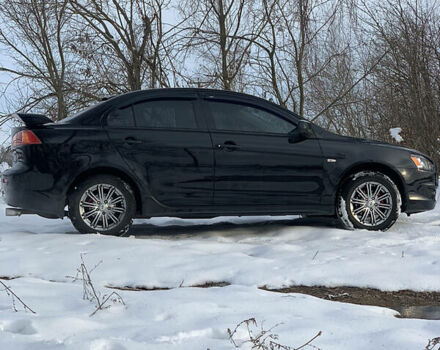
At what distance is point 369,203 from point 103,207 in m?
2.94

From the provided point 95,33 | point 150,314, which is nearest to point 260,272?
point 150,314

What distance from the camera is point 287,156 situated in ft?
18.9

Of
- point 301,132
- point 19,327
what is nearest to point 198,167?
point 301,132

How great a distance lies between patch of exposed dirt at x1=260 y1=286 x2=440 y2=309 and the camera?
349 centimetres

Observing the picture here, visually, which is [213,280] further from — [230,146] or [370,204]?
[370,204]

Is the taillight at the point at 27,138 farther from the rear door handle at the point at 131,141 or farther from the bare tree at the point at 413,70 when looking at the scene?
the bare tree at the point at 413,70

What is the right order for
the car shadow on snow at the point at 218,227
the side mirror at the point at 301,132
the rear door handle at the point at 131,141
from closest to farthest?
the rear door handle at the point at 131,141 → the side mirror at the point at 301,132 → the car shadow on snow at the point at 218,227

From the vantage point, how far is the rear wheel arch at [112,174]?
547cm

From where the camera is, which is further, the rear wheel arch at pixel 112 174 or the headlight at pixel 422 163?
the headlight at pixel 422 163

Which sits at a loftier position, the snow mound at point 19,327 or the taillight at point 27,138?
the taillight at point 27,138

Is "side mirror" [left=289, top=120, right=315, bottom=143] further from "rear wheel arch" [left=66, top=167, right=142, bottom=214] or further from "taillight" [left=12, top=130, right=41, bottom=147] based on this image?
"taillight" [left=12, top=130, right=41, bottom=147]

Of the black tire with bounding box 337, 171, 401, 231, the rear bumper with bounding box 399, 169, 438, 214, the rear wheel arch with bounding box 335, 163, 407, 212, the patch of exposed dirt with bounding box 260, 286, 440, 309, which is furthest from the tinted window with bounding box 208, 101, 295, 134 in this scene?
the patch of exposed dirt with bounding box 260, 286, 440, 309

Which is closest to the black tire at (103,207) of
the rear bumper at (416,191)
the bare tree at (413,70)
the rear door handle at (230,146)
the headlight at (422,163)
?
the rear door handle at (230,146)

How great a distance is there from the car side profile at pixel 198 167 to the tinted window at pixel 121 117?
1 centimetres
